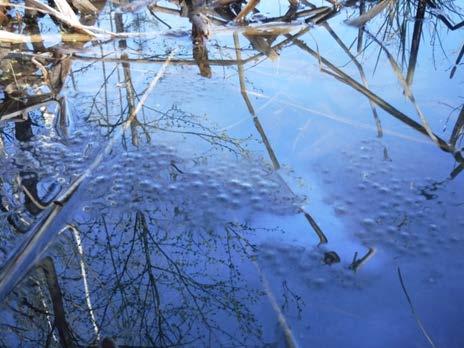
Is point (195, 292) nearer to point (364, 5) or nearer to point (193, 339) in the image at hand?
point (193, 339)

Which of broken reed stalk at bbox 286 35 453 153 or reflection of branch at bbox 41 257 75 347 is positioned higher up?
broken reed stalk at bbox 286 35 453 153

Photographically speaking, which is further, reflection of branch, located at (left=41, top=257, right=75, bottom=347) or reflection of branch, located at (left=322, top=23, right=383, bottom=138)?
reflection of branch, located at (left=322, top=23, right=383, bottom=138)

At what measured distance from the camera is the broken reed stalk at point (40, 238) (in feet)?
5.20

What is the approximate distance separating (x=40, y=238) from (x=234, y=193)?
2.27 feet

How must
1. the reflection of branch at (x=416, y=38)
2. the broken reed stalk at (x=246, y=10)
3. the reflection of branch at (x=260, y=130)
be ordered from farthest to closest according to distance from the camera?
the broken reed stalk at (x=246, y=10) < the reflection of branch at (x=416, y=38) < the reflection of branch at (x=260, y=130)

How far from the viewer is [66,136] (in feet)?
7.56

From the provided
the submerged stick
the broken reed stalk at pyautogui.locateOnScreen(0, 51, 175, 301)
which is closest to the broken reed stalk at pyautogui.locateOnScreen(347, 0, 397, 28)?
the broken reed stalk at pyautogui.locateOnScreen(0, 51, 175, 301)

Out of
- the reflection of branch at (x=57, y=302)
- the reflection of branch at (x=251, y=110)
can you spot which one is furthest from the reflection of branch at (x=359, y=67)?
the reflection of branch at (x=57, y=302)

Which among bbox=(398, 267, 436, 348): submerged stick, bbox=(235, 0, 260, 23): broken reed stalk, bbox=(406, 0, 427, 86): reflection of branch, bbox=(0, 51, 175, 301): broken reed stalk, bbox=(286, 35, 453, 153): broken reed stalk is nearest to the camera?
bbox=(398, 267, 436, 348): submerged stick

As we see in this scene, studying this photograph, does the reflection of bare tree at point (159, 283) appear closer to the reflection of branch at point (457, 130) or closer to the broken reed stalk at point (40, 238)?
the broken reed stalk at point (40, 238)

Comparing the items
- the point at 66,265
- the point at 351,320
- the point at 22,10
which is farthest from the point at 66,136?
the point at 22,10

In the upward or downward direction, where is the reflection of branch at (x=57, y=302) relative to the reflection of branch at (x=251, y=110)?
downward

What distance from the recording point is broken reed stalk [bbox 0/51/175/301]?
1.58 meters

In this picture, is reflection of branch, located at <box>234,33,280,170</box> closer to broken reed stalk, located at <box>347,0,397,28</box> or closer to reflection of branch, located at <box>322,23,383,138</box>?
reflection of branch, located at <box>322,23,383,138</box>
